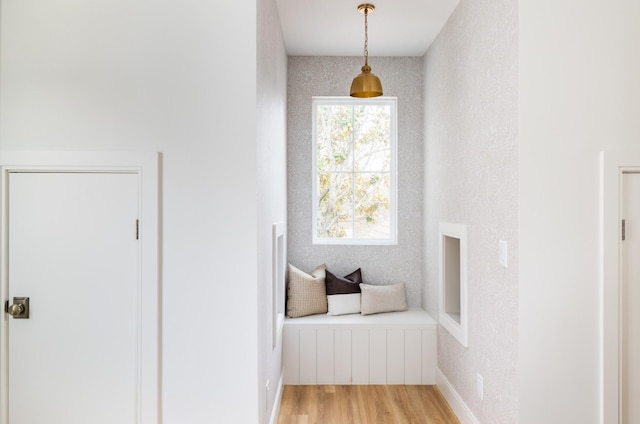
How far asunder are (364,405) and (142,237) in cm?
210

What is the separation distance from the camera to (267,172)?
2846 millimetres

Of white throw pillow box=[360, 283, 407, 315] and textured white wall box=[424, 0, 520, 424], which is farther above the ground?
textured white wall box=[424, 0, 520, 424]

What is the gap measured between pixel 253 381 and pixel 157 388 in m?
0.46

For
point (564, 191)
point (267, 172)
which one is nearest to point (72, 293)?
point (267, 172)

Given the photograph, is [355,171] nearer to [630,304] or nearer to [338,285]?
[338,285]

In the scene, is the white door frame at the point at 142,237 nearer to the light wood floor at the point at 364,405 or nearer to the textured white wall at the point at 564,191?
the light wood floor at the point at 364,405

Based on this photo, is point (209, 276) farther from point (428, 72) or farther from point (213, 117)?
point (428, 72)

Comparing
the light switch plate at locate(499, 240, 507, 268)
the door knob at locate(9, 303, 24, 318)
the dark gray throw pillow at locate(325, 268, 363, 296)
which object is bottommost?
the dark gray throw pillow at locate(325, 268, 363, 296)

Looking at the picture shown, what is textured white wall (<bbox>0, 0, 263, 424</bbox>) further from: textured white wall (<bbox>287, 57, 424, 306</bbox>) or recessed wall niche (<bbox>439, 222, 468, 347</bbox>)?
textured white wall (<bbox>287, 57, 424, 306</bbox>)

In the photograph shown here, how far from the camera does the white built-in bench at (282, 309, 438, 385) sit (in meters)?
3.87

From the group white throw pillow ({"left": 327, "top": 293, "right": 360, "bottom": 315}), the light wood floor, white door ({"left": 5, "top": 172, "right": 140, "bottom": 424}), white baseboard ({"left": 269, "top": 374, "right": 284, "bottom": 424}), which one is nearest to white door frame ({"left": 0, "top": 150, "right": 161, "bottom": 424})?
white door ({"left": 5, "top": 172, "right": 140, "bottom": 424})

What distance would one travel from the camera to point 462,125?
124 inches

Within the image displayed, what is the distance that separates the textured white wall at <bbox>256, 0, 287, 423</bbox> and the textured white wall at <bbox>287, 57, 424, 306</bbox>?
31.8 inches

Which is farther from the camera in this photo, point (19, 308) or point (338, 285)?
point (338, 285)
